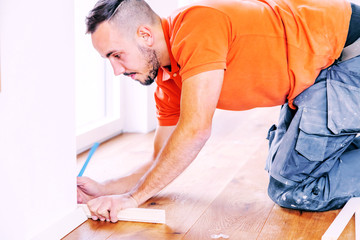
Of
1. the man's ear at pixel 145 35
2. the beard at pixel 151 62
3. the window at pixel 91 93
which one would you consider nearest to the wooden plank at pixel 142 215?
the beard at pixel 151 62

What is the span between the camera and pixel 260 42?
1.67 metres

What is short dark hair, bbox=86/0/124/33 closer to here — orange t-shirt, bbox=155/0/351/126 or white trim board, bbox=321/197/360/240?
orange t-shirt, bbox=155/0/351/126

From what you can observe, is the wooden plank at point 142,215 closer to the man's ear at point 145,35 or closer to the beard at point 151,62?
the beard at point 151,62

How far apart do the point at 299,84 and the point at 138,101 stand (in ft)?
4.82

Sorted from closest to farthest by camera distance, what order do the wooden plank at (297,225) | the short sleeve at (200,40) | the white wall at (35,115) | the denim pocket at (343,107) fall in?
the white wall at (35,115) < the short sleeve at (200,40) < the wooden plank at (297,225) < the denim pocket at (343,107)

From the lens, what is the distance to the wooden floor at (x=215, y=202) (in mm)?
1635

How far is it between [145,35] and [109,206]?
1.86 ft

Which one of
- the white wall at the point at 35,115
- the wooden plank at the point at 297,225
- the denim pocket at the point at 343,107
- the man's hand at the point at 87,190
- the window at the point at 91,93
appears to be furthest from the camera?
the window at the point at 91,93

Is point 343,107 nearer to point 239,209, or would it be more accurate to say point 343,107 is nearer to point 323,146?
point 323,146

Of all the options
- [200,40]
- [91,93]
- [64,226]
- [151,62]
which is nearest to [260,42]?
[200,40]

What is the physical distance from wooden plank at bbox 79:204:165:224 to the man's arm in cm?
2

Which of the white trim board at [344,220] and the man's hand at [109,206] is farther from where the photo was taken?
the man's hand at [109,206]

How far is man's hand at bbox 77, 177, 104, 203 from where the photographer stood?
6.07 feet

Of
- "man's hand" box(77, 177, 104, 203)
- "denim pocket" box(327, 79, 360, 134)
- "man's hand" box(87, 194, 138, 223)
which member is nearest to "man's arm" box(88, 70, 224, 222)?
"man's hand" box(87, 194, 138, 223)
